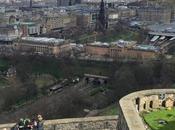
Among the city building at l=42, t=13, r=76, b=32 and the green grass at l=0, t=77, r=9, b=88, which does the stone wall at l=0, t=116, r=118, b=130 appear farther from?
the city building at l=42, t=13, r=76, b=32

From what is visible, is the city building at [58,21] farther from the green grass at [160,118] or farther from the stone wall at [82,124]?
the green grass at [160,118]

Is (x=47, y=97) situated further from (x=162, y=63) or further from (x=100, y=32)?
(x=100, y=32)

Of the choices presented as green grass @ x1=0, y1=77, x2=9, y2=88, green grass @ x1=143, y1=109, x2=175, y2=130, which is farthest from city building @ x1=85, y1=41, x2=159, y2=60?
green grass @ x1=143, y1=109, x2=175, y2=130

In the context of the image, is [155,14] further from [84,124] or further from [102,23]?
[84,124]

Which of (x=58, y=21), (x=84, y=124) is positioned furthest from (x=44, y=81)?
(x=58, y=21)

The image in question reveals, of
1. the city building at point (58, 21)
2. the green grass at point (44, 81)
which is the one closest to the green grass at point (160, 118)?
the green grass at point (44, 81)

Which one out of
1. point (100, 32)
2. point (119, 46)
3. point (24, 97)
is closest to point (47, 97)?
point (24, 97)

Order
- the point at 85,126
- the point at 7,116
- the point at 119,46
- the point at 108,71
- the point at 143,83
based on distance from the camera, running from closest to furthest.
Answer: the point at 85,126, the point at 7,116, the point at 143,83, the point at 108,71, the point at 119,46
